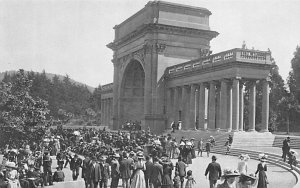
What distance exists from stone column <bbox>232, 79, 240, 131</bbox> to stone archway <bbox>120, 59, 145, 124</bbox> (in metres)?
27.4

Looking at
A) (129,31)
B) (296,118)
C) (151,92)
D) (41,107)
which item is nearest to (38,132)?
(41,107)

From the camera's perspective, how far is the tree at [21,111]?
1035 inches

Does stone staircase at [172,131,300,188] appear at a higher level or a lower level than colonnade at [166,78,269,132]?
lower

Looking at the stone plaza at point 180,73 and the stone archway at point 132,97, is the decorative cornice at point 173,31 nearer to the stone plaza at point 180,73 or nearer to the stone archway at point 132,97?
the stone plaza at point 180,73

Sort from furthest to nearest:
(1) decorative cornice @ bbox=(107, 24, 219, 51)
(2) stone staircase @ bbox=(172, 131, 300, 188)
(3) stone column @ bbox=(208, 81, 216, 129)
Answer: (1) decorative cornice @ bbox=(107, 24, 219, 51)
(3) stone column @ bbox=(208, 81, 216, 129)
(2) stone staircase @ bbox=(172, 131, 300, 188)

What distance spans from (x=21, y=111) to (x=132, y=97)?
120 feet

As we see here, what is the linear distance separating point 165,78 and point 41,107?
24549 millimetres

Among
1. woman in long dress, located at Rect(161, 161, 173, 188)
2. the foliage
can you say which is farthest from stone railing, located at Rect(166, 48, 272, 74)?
the foliage

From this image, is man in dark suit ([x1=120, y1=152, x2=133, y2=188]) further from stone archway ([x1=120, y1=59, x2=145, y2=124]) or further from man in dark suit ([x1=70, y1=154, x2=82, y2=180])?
stone archway ([x1=120, y1=59, x2=145, y2=124])

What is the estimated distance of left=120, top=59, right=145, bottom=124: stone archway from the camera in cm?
6244

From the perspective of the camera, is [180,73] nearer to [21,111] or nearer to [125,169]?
[21,111]

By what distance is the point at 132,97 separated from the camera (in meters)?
63.0

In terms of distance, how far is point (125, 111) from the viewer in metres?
62.8

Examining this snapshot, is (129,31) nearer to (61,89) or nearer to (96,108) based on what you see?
(96,108)
